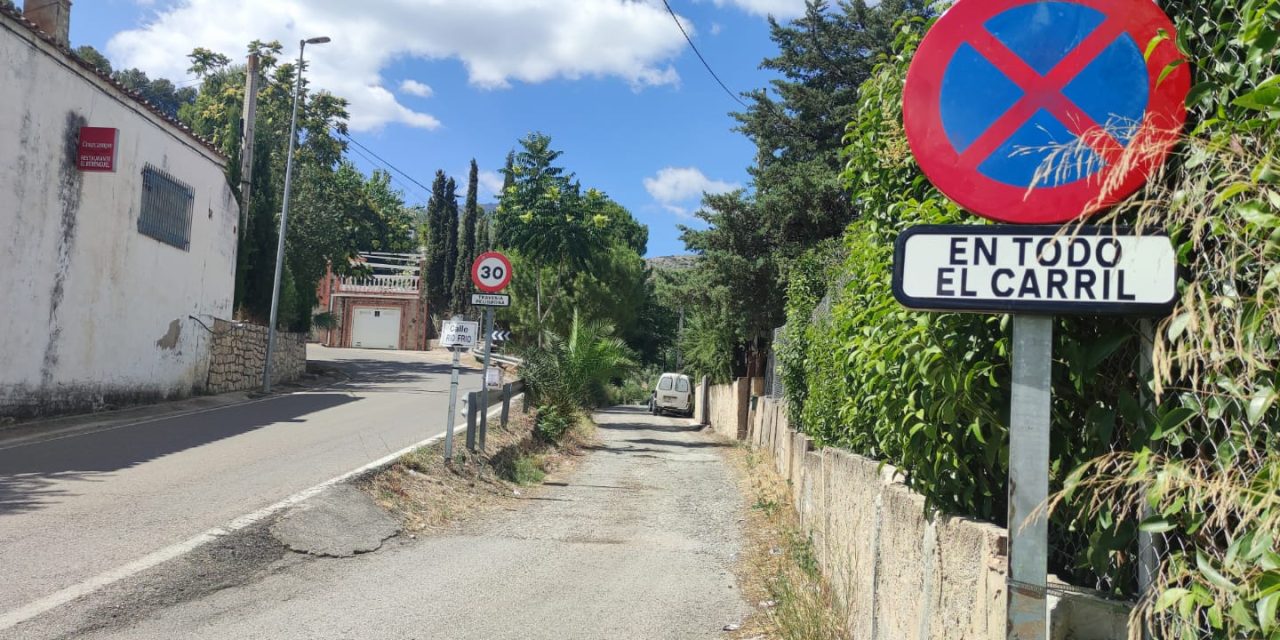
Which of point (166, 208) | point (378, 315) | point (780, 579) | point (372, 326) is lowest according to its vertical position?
point (780, 579)

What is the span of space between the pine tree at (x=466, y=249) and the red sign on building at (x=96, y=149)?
33729mm

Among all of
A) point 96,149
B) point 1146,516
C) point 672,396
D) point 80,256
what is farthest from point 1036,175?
point 672,396

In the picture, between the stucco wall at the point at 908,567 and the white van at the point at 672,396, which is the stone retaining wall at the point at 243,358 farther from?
the stucco wall at the point at 908,567

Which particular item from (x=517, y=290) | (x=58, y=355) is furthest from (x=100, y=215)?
(x=517, y=290)

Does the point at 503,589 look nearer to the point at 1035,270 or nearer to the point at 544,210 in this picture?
the point at 1035,270

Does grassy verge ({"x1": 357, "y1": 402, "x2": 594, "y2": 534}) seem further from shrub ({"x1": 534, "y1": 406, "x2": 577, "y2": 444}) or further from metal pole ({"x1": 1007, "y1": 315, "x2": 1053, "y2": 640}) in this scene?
metal pole ({"x1": 1007, "y1": 315, "x2": 1053, "y2": 640})

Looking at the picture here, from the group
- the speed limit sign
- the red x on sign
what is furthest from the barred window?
the red x on sign

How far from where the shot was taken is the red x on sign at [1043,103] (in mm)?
2229

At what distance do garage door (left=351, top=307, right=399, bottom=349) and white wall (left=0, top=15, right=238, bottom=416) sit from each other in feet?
102

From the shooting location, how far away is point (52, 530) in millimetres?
6734

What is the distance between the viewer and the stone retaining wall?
21547 mm

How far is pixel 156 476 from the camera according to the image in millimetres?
9297

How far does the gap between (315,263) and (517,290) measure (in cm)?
826

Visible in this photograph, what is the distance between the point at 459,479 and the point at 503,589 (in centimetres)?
467
